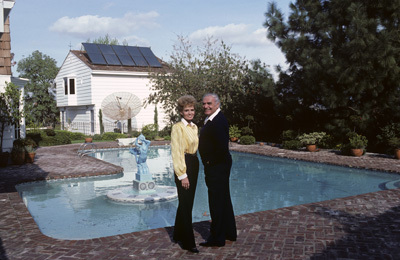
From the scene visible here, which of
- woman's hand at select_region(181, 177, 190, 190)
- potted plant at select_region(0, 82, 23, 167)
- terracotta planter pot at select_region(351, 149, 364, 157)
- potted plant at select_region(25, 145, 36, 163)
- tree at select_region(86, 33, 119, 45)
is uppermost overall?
tree at select_region(86, 33, 119, 45)

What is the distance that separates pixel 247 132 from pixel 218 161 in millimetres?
19523

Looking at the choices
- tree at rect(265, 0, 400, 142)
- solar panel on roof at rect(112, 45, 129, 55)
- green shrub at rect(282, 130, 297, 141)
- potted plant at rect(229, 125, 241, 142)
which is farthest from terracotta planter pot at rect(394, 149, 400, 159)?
solar panel on roof at rect(112, 45, 129, 55)

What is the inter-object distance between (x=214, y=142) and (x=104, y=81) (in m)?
26.6

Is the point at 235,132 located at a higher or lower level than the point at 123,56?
lower

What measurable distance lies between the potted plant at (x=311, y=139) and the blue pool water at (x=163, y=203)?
242 centimetres

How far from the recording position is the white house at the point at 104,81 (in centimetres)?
2998

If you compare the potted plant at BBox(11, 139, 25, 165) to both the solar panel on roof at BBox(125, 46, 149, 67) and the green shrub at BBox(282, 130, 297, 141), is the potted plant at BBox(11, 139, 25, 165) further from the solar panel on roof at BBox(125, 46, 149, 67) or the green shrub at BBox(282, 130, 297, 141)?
the solar panel on roof at BBox(125, 46, 149, 67)

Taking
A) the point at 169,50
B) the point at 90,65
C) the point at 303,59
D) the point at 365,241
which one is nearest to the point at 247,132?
the point at 303,59

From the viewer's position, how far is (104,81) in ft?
98.7

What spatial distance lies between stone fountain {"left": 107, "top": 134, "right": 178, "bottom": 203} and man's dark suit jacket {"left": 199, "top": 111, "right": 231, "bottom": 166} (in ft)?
15.8

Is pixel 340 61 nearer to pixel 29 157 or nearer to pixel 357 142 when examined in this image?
pixel 357 142

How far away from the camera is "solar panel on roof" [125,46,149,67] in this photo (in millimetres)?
32219

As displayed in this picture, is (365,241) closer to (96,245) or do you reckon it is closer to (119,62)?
(96,245)

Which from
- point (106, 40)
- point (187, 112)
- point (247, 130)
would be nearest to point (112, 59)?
point (247, 130)
